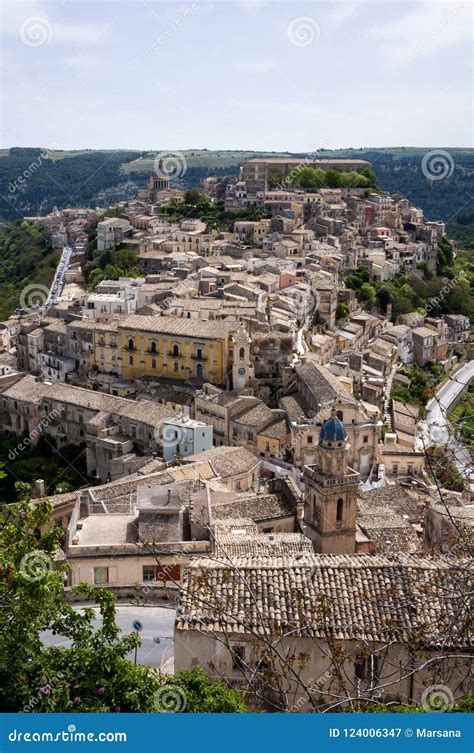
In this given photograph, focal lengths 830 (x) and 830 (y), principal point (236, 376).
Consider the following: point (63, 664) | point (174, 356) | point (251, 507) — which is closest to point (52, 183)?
point (174, 356)

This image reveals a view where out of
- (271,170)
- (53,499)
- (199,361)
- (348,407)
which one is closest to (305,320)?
(199,361)

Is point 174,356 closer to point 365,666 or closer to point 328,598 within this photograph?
point 328,598

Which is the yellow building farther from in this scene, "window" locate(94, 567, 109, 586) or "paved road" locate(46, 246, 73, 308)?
"paved road" locate(46, 246, 73, 308)

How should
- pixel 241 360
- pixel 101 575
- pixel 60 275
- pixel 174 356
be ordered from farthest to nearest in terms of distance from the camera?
pixel 60 275 → pixel 174 356 → pixel 241 360 → pixel 101 575

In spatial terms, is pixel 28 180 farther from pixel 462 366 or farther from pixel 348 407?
pixel 348 407

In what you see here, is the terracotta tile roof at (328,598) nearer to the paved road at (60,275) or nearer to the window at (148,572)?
the window at (148,572)

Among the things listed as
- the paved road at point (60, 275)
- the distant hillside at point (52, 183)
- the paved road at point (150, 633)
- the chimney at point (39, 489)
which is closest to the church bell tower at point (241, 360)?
the chimney at point (39, 489)
